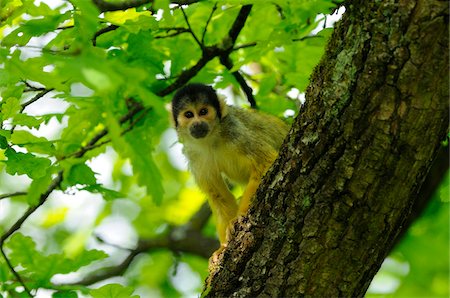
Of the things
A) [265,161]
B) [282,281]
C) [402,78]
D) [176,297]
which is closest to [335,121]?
[402,78]

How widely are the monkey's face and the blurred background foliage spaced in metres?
0.24

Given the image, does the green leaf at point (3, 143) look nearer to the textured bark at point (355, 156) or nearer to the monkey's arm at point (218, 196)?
the textured bark at point (355, 156)

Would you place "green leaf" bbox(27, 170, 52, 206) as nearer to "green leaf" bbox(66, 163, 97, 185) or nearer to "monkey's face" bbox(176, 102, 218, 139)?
"green leaf" bbox(66, 163, 97, 185)

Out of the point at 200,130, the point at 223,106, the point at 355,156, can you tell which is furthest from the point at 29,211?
the point at 355,156

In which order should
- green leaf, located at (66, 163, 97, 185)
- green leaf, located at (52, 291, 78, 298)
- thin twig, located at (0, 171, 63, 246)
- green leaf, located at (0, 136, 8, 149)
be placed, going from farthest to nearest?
thin twig, located at (0, 171, 63, 246) < green leaf, located at (66, 163, 97, 185) < green leaf, located at (52, 291, 78, 298) < green leaf, located at (0, 136, 8, 149)

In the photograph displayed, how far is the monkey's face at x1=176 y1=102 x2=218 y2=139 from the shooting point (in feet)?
19.3

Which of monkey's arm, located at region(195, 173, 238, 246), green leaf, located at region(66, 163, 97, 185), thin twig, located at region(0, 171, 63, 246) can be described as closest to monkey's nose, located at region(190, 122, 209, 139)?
monkey's arm, located at region(195, 173, 238, 246)

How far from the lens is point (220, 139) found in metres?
6.01

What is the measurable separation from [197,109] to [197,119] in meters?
0.11

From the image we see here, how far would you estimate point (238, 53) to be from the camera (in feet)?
20.4

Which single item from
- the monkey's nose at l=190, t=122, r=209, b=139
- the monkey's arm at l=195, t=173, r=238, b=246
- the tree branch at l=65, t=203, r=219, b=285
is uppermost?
the monkey's nose at l=190, t=122, r=209, b=139

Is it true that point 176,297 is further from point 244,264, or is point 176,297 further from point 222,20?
point 244,264

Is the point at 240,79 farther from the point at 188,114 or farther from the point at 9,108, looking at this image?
the point at 9,108

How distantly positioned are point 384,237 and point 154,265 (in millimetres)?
6128
